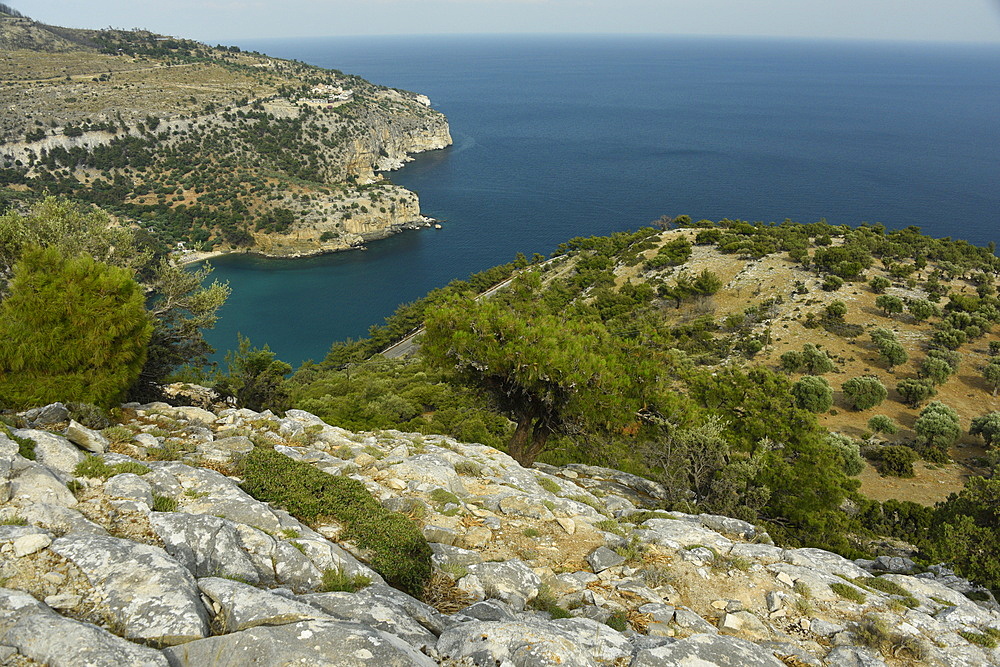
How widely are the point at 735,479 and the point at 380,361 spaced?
32353 millimetres

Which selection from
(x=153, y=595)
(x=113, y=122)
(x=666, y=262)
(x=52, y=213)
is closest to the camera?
(x=153, y=595)

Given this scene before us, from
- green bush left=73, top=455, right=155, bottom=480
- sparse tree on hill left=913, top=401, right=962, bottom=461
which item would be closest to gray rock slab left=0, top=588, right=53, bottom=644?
green bush left=73, top=455, right=155, bottom=480

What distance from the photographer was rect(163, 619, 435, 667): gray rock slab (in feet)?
13.6

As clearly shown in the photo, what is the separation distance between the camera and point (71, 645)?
3.87 meters

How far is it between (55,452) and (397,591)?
5.40 meters

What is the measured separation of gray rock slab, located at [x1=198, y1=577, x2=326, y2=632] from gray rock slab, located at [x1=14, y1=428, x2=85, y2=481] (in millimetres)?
3620

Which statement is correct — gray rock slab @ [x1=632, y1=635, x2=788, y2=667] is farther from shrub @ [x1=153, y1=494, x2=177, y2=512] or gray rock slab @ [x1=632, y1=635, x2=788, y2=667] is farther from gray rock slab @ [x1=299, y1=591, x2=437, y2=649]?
shrub @ [x1=153, y1=494, x2=177, y2=512]

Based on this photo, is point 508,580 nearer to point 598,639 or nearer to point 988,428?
point 598,639

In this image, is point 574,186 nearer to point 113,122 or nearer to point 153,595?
point 113,122

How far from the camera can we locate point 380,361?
42.1 metres

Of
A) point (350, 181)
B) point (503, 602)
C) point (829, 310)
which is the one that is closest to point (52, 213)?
point (503, 602)

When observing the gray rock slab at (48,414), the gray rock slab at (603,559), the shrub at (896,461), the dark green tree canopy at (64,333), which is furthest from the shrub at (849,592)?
the shrub at (896,461)

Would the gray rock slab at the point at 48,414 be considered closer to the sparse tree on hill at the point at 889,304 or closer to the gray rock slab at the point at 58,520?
the gray rock slab at the point at 58,520

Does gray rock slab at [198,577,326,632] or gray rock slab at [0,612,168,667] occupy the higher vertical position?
gray rock slab at [0,612,168,667]
